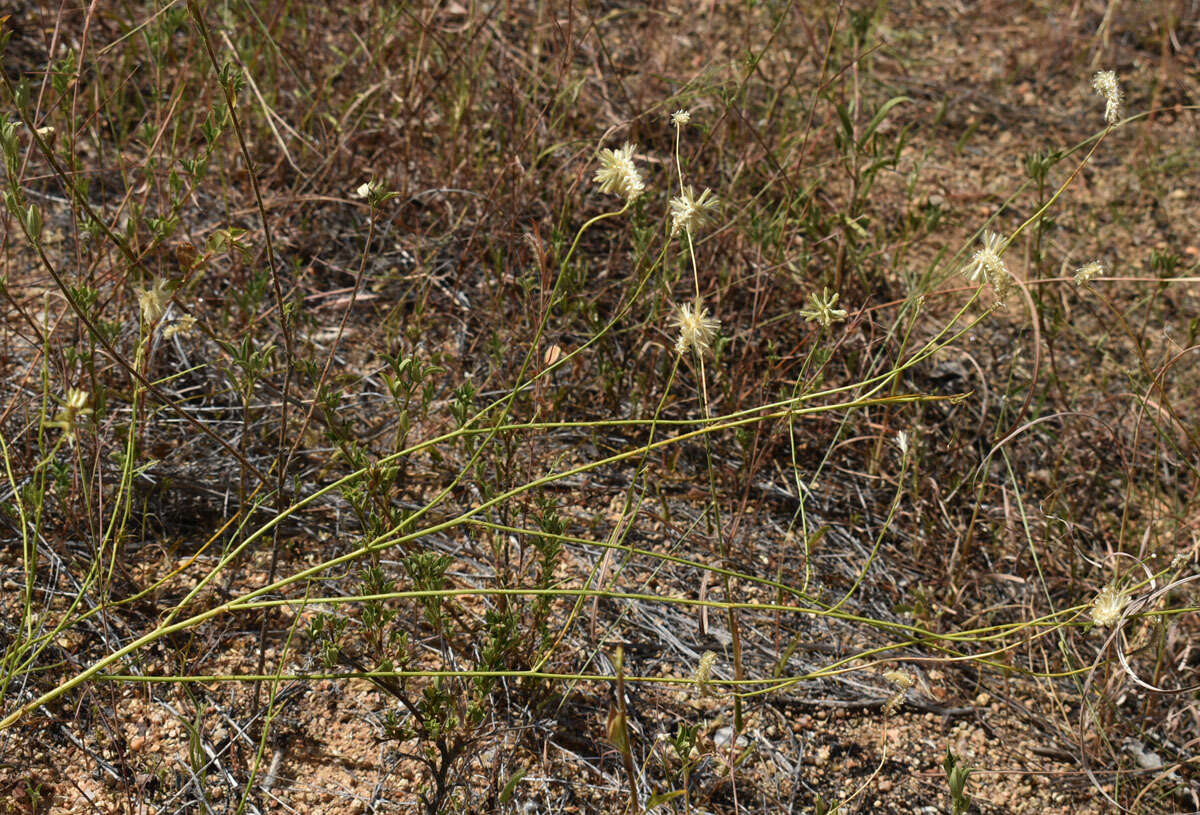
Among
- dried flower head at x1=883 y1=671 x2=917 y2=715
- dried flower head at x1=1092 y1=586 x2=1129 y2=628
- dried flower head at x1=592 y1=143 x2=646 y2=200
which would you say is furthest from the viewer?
dried flower head at x1=883 y1=671 x2=917 y2=715

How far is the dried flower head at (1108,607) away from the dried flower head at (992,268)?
0.46 m

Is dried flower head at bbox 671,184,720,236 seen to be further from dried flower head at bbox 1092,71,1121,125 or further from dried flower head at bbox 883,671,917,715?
dried flower head at bbox 883,671,917,715

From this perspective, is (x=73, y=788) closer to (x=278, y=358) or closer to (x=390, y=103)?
(x=278, y=358)

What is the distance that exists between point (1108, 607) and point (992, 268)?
519 mm

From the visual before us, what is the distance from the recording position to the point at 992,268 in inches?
60.5

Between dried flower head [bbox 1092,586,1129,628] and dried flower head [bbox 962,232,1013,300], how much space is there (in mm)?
463

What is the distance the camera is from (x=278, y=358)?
2355 millimetres

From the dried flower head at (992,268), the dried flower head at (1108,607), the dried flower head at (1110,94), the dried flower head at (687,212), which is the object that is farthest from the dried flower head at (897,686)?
the dried flower head at (1110,94)

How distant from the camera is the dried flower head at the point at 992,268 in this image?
152 cm

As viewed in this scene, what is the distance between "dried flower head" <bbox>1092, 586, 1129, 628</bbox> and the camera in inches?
57.7

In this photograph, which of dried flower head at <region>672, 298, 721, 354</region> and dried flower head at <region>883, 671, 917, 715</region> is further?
dried flower head at <region>883, 671, 917, 715</region>

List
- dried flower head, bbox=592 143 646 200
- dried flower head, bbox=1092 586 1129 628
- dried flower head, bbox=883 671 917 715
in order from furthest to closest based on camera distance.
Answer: dried flower head, bbox=883 671 917 715
dried flower head, bbox=592 143 646 200
dried flower head, bbox=1092 586 1129 628

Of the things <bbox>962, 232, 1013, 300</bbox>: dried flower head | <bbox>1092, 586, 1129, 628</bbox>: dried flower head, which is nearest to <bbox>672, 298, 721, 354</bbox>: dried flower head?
<bbox>962, 232, 1013, 300</bbox>: dried flower head

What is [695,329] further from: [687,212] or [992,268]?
[992,268]
